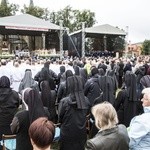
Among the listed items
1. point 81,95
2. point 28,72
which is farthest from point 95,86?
point 28,72

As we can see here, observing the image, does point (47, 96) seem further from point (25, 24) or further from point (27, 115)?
point (25, 24)

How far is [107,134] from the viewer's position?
11.2 feet

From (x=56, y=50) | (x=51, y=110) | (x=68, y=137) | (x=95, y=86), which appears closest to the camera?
(x=68, y=137)

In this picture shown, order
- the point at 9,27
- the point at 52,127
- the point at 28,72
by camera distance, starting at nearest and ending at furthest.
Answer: the point at 52,127
the point at 28,72
the point at 9,27

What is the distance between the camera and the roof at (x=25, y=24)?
93.8ft

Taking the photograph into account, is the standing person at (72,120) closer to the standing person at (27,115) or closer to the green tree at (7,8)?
the standing person at (27,115)

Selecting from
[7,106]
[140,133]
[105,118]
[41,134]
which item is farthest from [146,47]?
[41,134]

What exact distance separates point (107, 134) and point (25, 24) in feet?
86.5

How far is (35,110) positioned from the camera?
14.8 ft

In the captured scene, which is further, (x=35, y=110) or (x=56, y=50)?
(x=56, y=50)

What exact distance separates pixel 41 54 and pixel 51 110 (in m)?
23.0

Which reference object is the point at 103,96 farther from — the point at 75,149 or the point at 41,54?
the point at 41,54

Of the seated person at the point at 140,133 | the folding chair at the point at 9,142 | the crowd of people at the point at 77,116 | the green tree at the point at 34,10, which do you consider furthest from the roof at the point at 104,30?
the seated person at the point at 140,133

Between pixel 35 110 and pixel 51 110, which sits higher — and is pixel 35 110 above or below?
above
